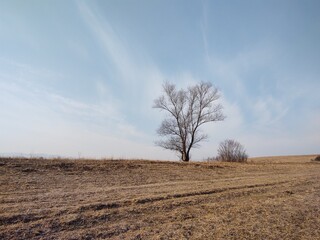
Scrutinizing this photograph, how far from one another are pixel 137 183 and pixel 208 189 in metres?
2.71

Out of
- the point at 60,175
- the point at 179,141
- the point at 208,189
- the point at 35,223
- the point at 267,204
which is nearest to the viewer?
the point at 35,223

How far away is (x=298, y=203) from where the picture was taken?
26.2ft

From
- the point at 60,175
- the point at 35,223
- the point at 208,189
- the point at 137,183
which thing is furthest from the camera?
the point at 60,175

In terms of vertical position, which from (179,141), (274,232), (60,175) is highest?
(179,141)

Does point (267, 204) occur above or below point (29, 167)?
below

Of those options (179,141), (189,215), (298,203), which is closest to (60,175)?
(189,215)

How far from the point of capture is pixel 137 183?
10.3 meters

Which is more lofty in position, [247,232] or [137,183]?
[137,183]

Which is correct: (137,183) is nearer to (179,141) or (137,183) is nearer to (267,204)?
(267,204)

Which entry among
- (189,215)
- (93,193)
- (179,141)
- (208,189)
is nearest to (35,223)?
(93,193)

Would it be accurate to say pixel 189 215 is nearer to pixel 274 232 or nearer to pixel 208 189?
pixel 274 232

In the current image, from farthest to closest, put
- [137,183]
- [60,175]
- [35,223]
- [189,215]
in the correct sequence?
[60,175] → [137,183] → [189,215] → [35,223]

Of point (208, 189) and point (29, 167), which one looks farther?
point (29, 167)

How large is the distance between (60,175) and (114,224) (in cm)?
621
